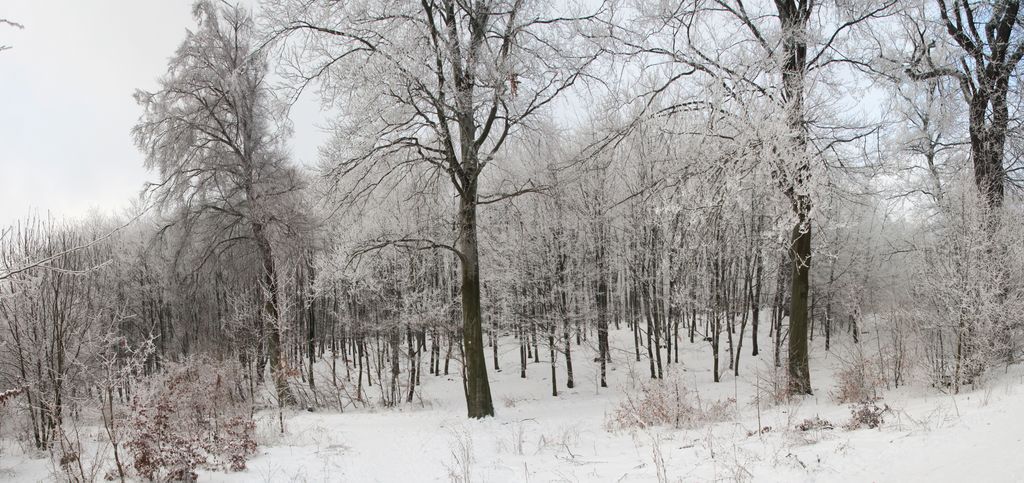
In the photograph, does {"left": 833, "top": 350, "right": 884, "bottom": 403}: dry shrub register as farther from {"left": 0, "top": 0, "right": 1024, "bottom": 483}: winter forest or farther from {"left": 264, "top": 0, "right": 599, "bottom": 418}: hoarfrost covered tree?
{"left": 264, "top": 0, "right": 599, "bottom": 418}: hoarfrost covered tree

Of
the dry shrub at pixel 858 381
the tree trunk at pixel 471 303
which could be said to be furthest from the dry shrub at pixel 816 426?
the tree trunk at pixel 471 303

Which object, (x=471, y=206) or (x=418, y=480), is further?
(x=471, y=206)

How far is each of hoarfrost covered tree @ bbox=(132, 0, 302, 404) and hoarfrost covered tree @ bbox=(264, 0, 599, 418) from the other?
5112mm

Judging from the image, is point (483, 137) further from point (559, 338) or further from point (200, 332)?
point (200, 332)

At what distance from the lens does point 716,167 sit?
237 inches

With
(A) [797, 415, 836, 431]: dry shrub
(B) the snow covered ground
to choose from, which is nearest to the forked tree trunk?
(B) the snow covered ground

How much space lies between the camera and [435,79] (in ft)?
31.7

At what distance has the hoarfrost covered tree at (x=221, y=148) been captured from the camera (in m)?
13.9

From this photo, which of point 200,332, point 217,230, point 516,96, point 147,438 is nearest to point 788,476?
point 147,438

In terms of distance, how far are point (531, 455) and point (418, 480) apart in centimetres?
162

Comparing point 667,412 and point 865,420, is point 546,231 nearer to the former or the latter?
point 667,412

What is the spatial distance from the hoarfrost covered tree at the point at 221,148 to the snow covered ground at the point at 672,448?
6324mm

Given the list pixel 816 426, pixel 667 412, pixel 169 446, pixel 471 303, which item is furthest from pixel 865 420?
pixel 169 446

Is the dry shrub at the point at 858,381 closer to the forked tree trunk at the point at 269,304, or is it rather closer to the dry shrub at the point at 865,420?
the dry shrub at the point at 865,420
